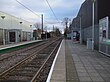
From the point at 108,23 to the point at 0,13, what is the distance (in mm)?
32951

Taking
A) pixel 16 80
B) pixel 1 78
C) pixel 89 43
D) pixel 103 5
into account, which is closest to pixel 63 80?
pixel 16 80

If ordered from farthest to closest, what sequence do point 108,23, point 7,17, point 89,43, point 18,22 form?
point 18,22 → point 7,17 → point 89,43 → point 108,23

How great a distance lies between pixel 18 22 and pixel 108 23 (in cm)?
4825

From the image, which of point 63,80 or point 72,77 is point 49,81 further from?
point 72,77

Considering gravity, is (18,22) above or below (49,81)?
above

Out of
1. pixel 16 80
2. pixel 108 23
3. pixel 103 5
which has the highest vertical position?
pixel 103 5

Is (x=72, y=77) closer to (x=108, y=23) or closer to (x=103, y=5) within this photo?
(x=108, y=23)

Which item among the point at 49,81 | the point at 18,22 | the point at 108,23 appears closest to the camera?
the point at 49,81

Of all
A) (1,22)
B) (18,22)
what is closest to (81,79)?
(1,22)

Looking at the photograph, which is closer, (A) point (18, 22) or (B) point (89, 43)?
(B) point (89, 43)

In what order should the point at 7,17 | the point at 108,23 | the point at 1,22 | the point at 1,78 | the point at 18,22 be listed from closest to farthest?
the point at 1,78
the point at 108,23
the point at 1,22
the point at 7,17
the point at 18,22

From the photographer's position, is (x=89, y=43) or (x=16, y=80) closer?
(x=16, y=80)

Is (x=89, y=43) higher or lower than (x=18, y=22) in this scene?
lower

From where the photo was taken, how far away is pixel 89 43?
1118 inches
